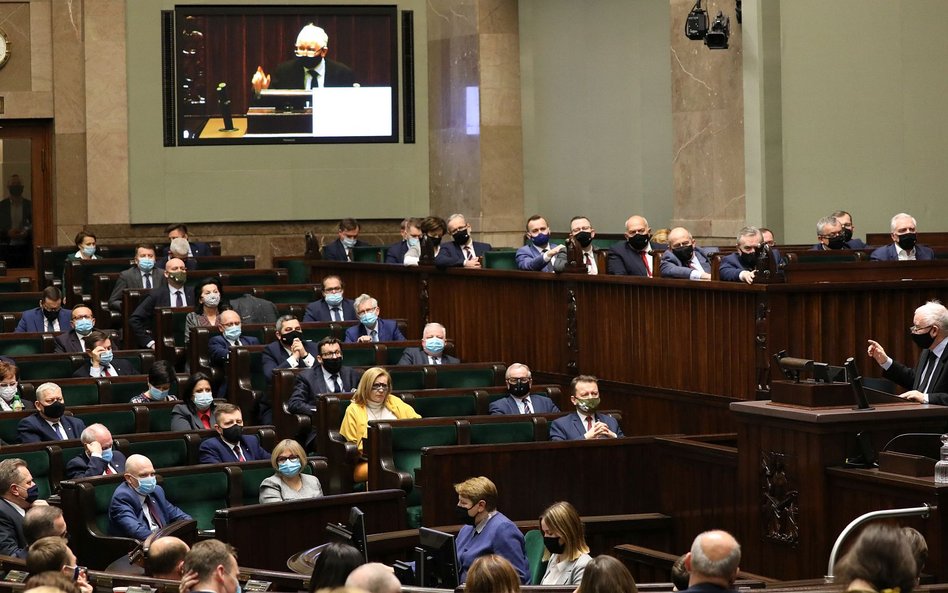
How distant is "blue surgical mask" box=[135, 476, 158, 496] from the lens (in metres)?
7.39

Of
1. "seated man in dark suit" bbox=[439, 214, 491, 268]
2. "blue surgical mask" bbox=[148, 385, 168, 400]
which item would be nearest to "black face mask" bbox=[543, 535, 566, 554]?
"blue surgical mask" bbox=[148, 385, 168, 400]

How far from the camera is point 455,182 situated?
16453 millimetres

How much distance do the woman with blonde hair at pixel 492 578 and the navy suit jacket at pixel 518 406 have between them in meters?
4.29

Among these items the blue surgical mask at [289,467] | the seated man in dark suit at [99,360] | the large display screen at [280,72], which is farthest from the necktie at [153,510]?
the large display screen at [280,72]

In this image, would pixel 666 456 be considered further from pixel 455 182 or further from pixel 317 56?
pixel 317 56

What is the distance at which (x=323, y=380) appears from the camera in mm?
9469

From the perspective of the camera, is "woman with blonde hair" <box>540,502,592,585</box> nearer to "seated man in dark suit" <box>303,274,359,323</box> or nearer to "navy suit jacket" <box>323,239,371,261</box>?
"seated man in dark suit" <box>303,274,359,323</box>

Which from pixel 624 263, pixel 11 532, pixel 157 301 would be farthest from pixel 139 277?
pixel 11 532

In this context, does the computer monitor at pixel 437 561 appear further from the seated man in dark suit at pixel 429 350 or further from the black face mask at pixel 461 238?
the black face mask at pixel 461 238

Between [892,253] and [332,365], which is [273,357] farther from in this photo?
[892,253]

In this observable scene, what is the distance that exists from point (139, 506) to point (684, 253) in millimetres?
4122

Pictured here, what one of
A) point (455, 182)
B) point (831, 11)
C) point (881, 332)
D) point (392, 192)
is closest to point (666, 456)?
point (881, 332)

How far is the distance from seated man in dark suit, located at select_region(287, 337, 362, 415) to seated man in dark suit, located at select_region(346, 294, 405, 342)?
4.53 ft

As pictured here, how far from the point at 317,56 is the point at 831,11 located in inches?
250
